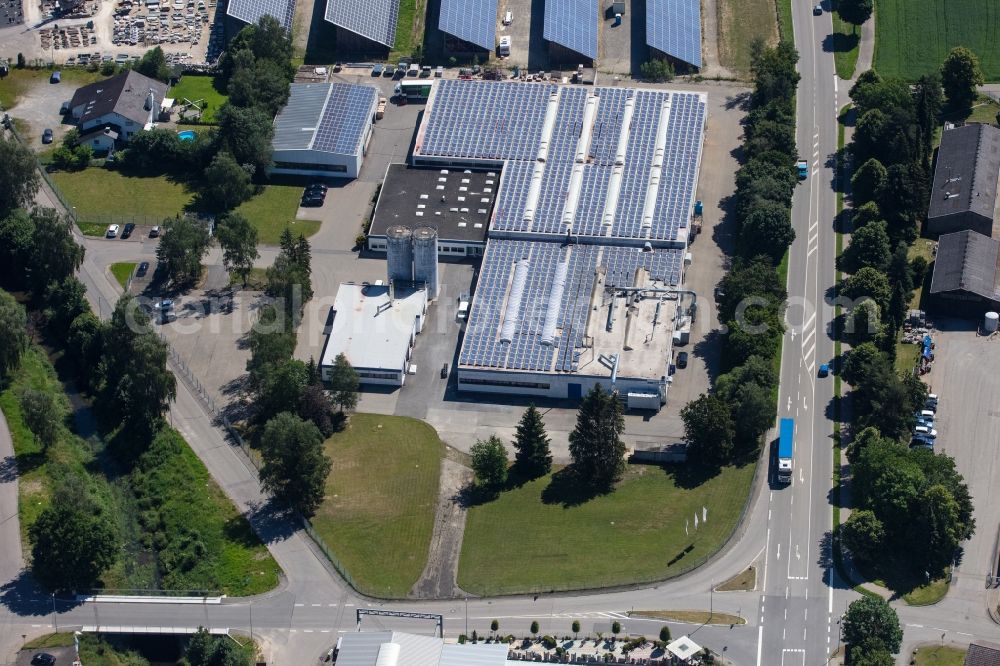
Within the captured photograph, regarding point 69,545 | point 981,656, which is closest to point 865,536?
point 981,656

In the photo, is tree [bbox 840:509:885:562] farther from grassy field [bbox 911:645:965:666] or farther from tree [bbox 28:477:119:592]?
tree [bbox 28:477:119:592]

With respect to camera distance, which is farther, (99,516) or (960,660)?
(99,516)

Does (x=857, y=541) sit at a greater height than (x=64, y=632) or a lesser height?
greater

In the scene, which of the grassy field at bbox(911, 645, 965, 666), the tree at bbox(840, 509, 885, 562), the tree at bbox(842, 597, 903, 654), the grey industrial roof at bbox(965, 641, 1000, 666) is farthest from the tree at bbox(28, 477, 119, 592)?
the grey industrial roof at bbox(965, 641, 1000, 666)

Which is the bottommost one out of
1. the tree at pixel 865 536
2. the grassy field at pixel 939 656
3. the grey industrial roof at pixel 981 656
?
the grassy field at pixel 939 656

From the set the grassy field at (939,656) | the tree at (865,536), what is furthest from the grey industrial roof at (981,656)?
the tree at (865,536)

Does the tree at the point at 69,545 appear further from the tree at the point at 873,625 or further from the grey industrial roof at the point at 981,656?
the grey industrial roof at the point at 981,656

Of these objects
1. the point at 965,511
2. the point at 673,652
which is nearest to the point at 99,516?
the point at 673,652

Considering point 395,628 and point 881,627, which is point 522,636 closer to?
point 395,628
